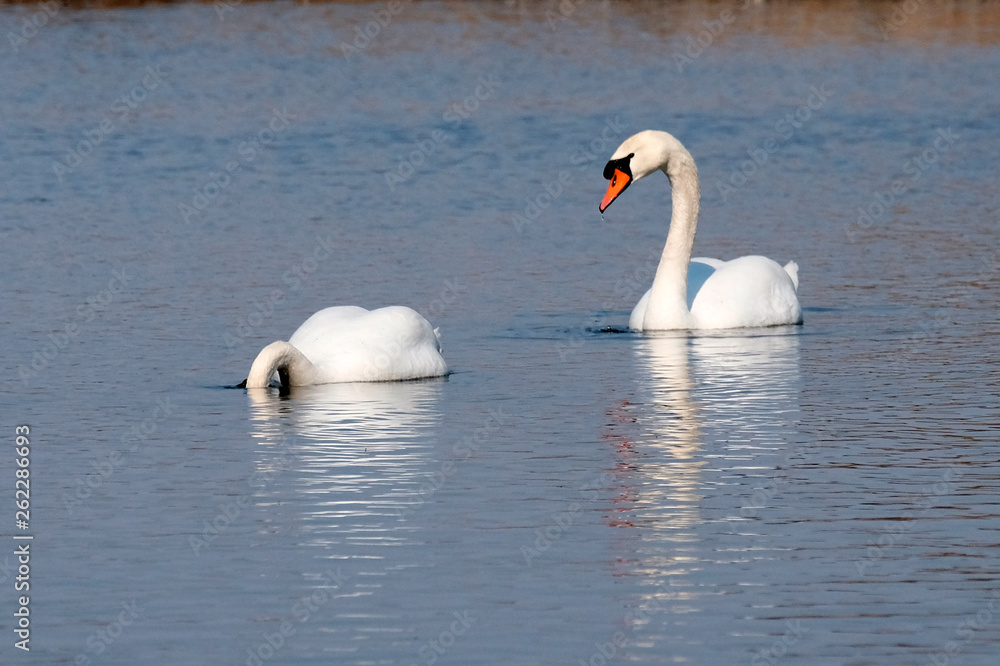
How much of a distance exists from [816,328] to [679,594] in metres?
7.34

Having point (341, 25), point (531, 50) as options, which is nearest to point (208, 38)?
point (341, 25)

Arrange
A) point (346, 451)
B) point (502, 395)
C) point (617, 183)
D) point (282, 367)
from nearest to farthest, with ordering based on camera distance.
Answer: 1. point (346, 451)
2. point (502, 395)
3. point (282, 367)
4. point (617, 183)

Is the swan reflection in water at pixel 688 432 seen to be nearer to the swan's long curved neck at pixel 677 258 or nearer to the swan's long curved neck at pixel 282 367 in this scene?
the swan's long curved neck at pixel 677 258

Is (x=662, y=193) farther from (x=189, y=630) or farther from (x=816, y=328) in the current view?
(x=189, y=630)

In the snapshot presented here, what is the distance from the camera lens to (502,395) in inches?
458

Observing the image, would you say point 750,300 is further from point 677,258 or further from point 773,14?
point 773,14

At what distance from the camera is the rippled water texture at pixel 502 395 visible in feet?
23.6

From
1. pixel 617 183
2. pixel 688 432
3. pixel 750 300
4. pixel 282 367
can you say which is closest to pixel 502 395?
pixel 282 367

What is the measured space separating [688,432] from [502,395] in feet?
5.33

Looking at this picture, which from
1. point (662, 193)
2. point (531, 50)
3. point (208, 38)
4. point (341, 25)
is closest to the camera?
point (662, 193)

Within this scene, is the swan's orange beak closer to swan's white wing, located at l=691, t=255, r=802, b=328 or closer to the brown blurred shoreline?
swan's white wing, located at l=691, t=255, r=802, b=328

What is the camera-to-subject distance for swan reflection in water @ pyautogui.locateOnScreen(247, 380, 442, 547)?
8641 mm

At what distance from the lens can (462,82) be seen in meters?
33.4

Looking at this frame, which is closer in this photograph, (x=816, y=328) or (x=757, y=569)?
(x=757, y=569)
